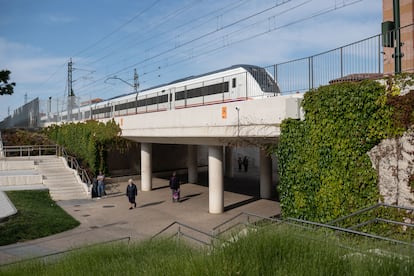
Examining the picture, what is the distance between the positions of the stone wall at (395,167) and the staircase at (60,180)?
18194mm

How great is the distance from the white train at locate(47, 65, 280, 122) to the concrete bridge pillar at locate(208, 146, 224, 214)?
2.67 meters

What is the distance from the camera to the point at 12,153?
109 feet

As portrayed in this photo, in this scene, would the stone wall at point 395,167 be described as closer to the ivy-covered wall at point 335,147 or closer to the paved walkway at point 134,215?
the ivy-covered wall at point 335,147

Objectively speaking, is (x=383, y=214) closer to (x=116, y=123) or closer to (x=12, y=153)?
(x=116, y=123)

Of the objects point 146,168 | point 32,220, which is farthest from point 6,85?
point 146,168

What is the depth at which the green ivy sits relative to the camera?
95.1ft

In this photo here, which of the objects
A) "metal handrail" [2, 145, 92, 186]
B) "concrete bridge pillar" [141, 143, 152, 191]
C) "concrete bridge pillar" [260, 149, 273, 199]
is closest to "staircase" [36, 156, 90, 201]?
"metal handrail" [2, 145, 92, 186]

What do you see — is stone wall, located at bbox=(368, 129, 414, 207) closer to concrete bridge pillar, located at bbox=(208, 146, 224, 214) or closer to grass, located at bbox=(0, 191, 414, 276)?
grass, located at bbox=(0, 191, 414, 276)

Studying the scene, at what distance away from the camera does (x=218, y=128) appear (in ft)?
56.8

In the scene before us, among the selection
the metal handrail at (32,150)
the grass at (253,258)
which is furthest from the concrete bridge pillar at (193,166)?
the grass at (253,258)

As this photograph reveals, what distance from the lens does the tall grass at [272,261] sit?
5.08m

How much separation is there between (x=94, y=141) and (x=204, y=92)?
10167 millimetres

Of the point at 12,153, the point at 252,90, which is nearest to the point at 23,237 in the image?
the point at 252,90

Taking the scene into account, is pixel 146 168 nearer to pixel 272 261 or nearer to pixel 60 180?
pixel 60 180
